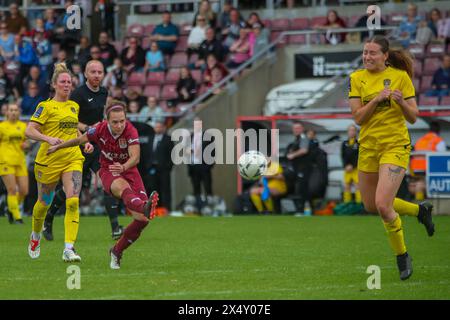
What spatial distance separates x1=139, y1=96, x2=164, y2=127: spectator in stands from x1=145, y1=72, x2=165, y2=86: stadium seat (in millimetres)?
2217

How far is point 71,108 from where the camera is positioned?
1320 cm

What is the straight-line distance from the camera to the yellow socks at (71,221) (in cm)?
1199

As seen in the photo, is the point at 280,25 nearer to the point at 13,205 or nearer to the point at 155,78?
the point at 155,78

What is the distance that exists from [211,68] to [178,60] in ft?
6.73

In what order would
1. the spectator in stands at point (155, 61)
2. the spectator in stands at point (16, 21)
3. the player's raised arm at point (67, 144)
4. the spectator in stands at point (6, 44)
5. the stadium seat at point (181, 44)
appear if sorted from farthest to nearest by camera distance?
the spectator in stands at point (16, 21) < the spectator in stands at point (6, 44) < the stadium seat at point (181, 44) < the spectator in stands at point (155, 61) < the player's raised arm at point (67, 144)

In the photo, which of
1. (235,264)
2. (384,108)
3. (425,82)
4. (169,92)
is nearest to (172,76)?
(169,92)

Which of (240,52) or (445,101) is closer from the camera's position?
(445,101)

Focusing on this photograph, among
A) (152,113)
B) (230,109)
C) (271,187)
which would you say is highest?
(152,113)

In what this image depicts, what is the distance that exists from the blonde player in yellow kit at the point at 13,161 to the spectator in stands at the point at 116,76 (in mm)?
5644

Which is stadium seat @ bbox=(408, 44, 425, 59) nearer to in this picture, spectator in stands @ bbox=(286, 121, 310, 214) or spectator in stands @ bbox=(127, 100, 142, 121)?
spectator in stands @ bbox=(286, 121, 310, 214)

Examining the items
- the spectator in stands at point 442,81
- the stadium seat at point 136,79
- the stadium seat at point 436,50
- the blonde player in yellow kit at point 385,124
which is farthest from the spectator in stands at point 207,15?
the blonde player in yellow kit at point 385,124

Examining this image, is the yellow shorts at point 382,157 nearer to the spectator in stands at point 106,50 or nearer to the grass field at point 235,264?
the grass field at point 235,264

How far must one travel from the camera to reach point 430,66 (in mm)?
24906

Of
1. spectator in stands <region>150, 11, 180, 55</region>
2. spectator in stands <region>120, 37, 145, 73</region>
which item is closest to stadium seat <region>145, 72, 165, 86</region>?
spectator in stands <region>120, 37, 145, 73</region>
